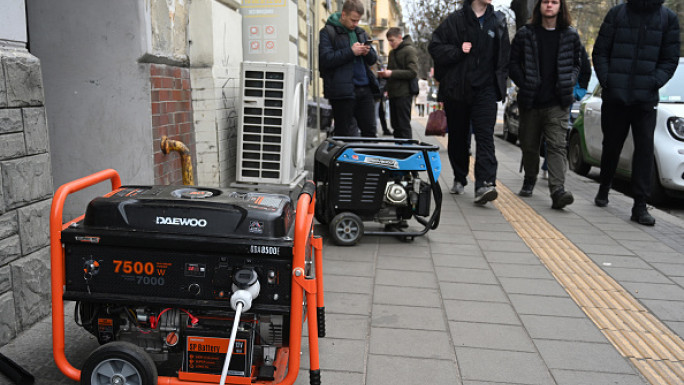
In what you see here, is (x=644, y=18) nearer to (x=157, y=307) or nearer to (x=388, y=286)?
(x=388, y=286)

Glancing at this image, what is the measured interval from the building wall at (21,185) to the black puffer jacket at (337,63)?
3.96 m

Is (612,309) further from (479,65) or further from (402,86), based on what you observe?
(402,86)

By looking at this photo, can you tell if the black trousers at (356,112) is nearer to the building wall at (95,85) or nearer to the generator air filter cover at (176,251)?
the building wall at (95,85)

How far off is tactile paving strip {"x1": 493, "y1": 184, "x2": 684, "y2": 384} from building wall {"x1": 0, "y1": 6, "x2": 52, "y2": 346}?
10.4 ft

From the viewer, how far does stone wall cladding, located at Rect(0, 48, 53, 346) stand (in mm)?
3260

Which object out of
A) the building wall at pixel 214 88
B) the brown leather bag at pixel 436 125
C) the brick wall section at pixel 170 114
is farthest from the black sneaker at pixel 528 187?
the brick wall section at pixel 170 114

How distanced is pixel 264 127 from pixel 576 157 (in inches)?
238

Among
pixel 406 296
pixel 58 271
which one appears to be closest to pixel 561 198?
pixel 406 296

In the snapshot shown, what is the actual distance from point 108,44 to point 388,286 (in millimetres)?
2584

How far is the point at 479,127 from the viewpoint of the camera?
23.6ft

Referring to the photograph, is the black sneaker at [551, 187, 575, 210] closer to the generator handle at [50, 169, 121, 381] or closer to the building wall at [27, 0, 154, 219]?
the building wall at [27, 0, 154, 219]

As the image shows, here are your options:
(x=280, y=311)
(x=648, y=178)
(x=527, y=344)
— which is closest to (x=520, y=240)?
(x=648, y=178)

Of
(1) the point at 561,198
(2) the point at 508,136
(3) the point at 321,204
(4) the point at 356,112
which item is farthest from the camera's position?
(2) the point at 508,136

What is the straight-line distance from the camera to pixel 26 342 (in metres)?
3.36
